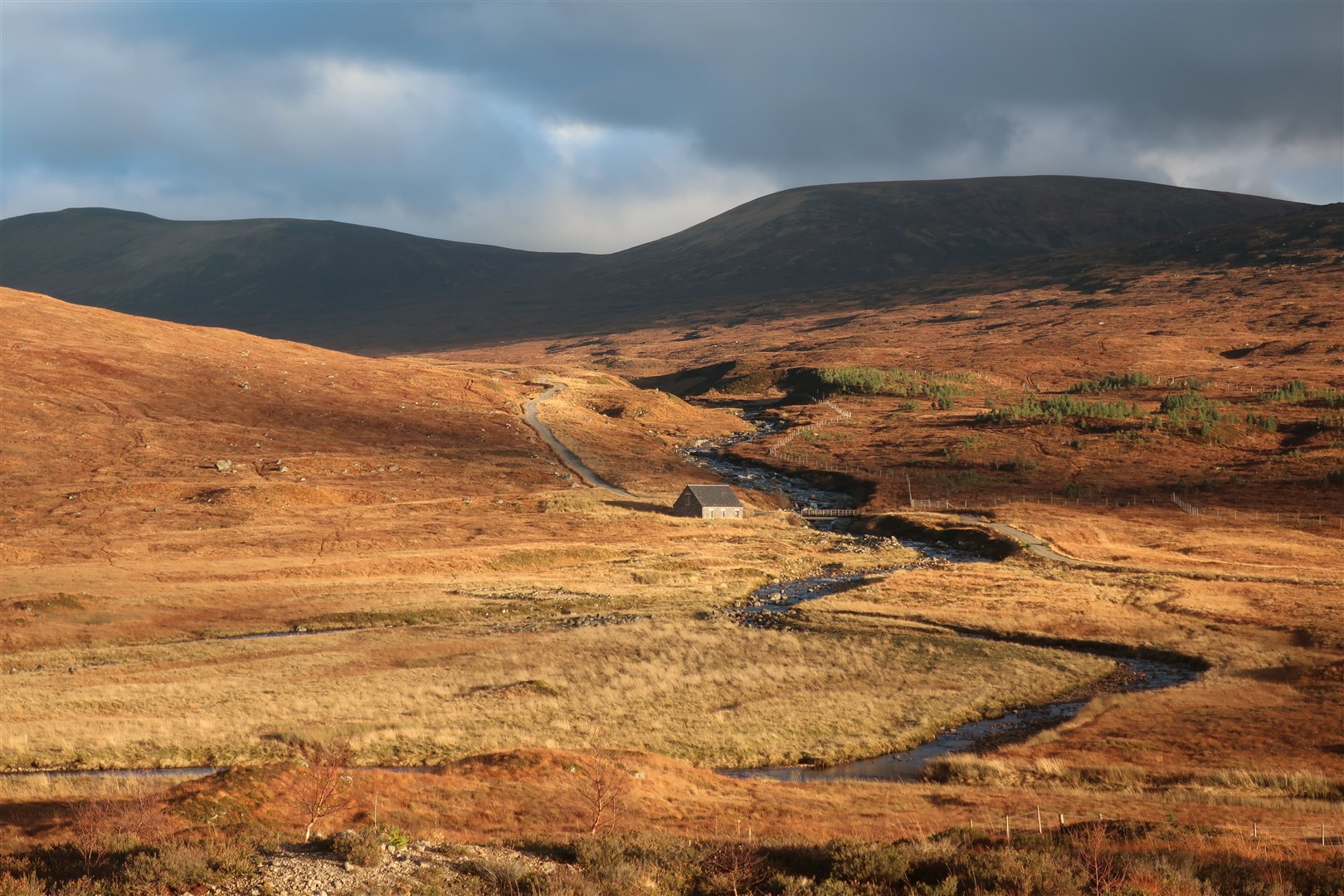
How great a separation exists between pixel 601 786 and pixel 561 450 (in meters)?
107

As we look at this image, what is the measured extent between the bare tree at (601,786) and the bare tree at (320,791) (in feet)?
18.1

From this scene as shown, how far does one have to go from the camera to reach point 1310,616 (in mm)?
55250

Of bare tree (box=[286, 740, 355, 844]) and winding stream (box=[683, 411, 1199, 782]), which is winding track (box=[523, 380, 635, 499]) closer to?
winding stream (box=[683, 411, 1199, 782])

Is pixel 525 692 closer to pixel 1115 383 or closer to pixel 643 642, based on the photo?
pixel 643 642

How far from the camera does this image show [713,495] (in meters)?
96.1

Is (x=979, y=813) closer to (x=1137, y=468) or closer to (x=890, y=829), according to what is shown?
(x=890, y=829)

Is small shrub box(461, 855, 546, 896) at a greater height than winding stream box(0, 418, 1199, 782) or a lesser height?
greater

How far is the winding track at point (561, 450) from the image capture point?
111312 mm

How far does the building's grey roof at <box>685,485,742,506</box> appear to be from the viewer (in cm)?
9550

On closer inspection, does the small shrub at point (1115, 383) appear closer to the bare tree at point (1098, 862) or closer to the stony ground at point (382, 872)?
the bare tree at point (1098, 862)

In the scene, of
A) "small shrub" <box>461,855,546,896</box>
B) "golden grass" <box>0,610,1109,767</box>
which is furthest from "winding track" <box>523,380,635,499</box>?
"small shrub" <box>461,855,546,896</box>

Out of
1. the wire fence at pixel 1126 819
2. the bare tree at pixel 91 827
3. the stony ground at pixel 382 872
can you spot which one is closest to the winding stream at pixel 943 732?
the wire fence at pixel 1126 819

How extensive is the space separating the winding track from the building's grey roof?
10.1 meters

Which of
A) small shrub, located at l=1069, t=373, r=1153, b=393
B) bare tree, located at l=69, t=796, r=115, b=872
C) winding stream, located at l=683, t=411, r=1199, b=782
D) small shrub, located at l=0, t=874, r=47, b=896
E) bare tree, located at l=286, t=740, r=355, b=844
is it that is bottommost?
winding stream, located at l=683, t=411, r=1199, b=782
